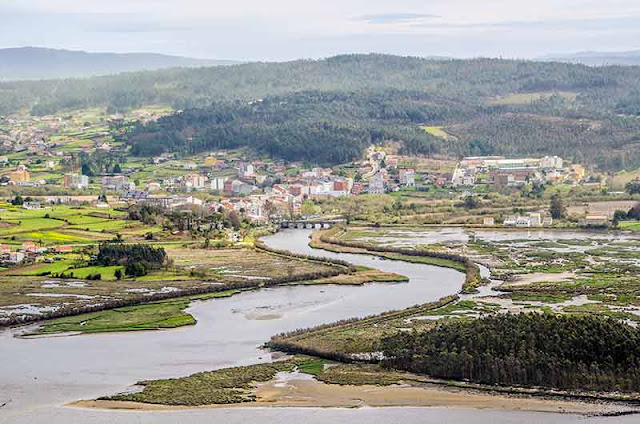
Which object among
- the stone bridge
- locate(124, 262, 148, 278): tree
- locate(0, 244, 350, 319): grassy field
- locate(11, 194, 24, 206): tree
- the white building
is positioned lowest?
the stone bridge

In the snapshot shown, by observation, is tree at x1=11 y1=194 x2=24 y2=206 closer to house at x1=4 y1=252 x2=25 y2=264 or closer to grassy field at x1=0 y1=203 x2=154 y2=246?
grassy field at x1=0 y1=203 x2=154 y2=246

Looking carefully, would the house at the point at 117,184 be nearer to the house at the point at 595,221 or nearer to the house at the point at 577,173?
the house at the point at 577,173

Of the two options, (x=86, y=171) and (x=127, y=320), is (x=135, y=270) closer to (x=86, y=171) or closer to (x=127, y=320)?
(x=127, y=320)

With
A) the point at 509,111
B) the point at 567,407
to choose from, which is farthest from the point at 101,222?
the point at 509,111

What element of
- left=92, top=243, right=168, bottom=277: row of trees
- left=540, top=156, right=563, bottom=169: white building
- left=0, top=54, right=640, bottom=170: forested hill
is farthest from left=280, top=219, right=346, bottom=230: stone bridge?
left=540, top=156, right=563, bottom=169: white building

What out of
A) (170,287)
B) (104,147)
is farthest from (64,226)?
(104,147)

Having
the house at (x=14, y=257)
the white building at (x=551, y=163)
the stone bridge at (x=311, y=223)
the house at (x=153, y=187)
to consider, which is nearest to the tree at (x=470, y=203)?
the stone bridge at (x=311, y=223)
